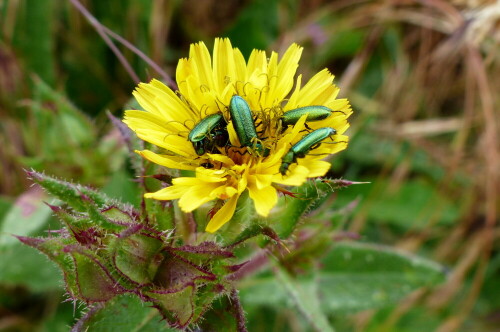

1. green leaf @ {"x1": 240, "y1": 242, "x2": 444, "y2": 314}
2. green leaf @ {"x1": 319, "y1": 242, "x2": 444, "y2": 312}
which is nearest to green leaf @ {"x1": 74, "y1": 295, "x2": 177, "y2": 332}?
green leaf @ {"x1": 240, "y1": 242, "x2": 444, "y2": 314}

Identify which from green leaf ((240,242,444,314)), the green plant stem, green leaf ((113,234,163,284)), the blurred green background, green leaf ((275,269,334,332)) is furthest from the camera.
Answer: the blurred green background

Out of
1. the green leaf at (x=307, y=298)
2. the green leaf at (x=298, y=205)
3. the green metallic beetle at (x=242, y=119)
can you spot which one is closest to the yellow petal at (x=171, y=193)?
the green metallic beetle at (x=242, y=119)

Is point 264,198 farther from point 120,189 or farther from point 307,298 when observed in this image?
point 120,189

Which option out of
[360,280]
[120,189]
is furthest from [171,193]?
[360,280]

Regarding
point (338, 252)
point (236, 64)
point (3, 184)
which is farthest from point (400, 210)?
point (3, 184)

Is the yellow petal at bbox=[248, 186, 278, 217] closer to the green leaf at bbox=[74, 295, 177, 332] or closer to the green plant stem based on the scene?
the green plant stem

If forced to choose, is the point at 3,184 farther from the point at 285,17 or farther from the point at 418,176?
the point at 418,176

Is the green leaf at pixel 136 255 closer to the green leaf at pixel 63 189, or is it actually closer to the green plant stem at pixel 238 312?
the green leaf at pixel 63 189
